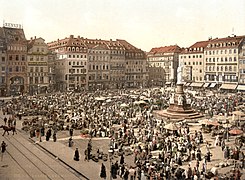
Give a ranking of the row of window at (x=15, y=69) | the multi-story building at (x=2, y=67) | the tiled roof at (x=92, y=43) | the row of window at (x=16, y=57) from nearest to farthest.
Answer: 1. the multi-story building at (x=2, y=67)
2. the row of window at (x=15, y=69)
3. the row of window at (x=16, y=57)
4. the tiled roof at (x=92, y=43)

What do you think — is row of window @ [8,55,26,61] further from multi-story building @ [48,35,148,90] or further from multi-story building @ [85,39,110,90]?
→ multi-story building @ [85,39,110,90]

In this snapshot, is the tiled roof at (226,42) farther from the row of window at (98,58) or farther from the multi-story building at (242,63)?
the row of window at (98,58)

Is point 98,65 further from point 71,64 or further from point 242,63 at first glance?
point 242,63

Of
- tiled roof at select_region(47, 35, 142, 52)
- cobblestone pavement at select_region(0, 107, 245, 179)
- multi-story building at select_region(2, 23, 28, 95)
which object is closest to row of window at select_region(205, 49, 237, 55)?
tiled roof at select_region(47, 35, 142, 52)

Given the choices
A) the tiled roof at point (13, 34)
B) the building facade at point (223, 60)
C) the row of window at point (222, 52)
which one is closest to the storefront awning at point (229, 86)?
the building facade at point (223, 60)

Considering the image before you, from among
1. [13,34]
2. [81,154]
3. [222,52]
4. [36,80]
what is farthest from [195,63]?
[81,154]

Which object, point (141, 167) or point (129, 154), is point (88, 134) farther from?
point (141, 167)
